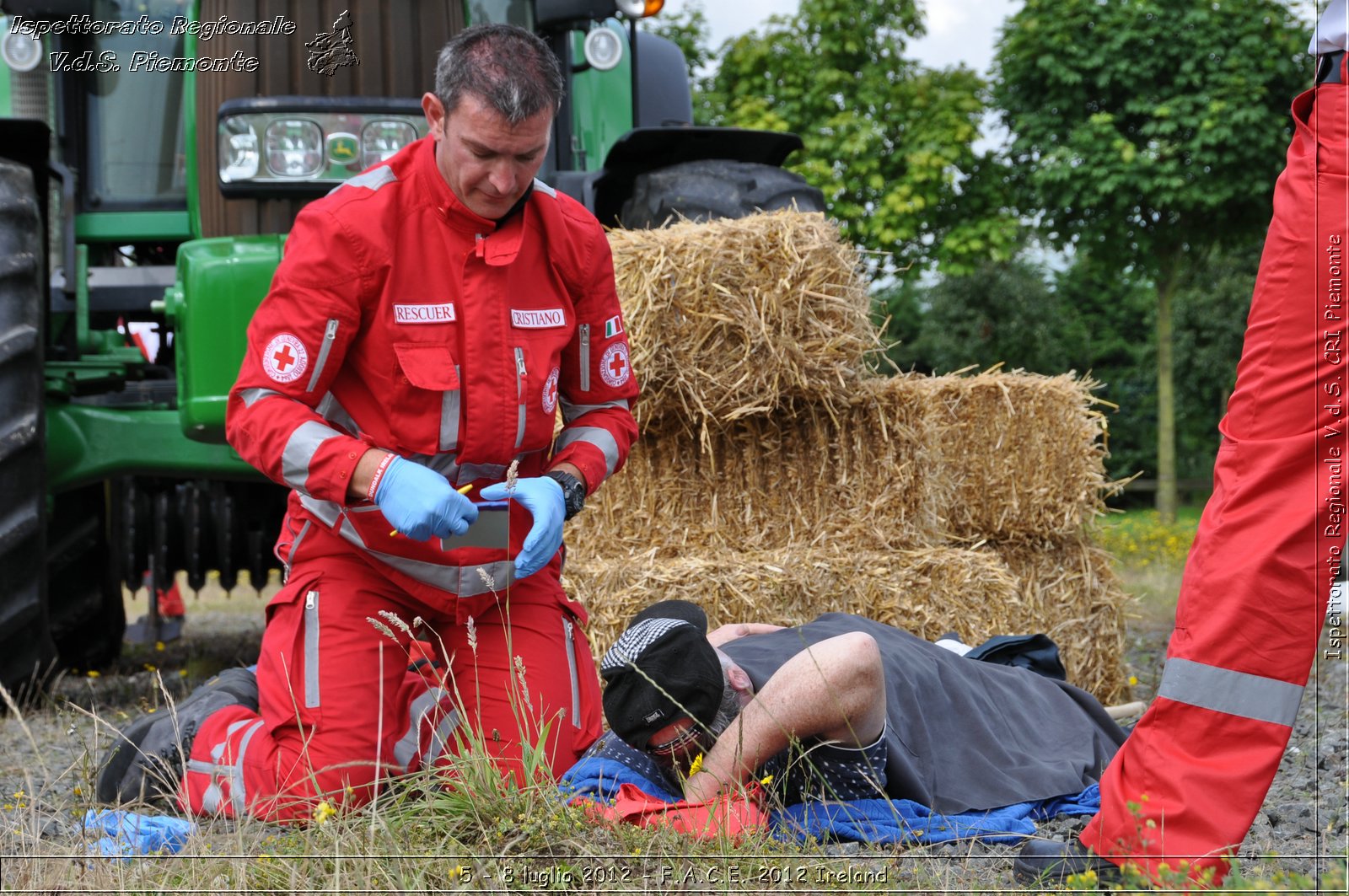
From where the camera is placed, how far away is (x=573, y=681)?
3.13m

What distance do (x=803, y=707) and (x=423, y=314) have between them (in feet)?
3.89

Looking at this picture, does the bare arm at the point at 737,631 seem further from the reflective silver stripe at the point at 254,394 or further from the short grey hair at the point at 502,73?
the short grey hair at the point at 502,73

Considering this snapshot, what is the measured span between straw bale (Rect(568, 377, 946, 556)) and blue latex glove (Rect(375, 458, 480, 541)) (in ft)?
5.49

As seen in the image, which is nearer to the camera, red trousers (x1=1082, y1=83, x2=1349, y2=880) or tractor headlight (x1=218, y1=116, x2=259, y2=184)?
red trousers (x1=1082, y1=83, x2=1349, y2=880)

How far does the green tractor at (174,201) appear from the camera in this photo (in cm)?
375

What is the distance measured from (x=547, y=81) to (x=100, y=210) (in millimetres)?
2643

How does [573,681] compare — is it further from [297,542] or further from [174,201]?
[174,201]

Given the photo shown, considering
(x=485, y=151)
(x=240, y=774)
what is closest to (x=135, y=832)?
(x=240, y=774)

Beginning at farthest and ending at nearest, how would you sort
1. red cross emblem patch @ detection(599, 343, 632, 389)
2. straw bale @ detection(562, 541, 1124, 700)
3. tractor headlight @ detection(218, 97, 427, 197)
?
straw bale @ detection(562, 541, 1124, 700) → tractor headlight @ detection(218, 97, 427, 197) → red cross emblem patch @ detection(599, 343, 632, 389)

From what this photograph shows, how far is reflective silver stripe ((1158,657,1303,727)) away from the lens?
6.54 ft

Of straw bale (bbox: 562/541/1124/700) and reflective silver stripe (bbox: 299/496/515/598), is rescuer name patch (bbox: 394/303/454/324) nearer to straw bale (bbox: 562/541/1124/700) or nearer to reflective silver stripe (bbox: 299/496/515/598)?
reflective silver stripe (bbox: 299/496/515/598)

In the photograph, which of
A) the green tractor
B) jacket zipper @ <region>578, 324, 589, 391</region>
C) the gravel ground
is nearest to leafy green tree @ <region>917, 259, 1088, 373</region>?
the gravel ground

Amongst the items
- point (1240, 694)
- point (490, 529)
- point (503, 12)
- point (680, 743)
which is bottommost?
point (680, 743)

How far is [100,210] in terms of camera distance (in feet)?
15.5
